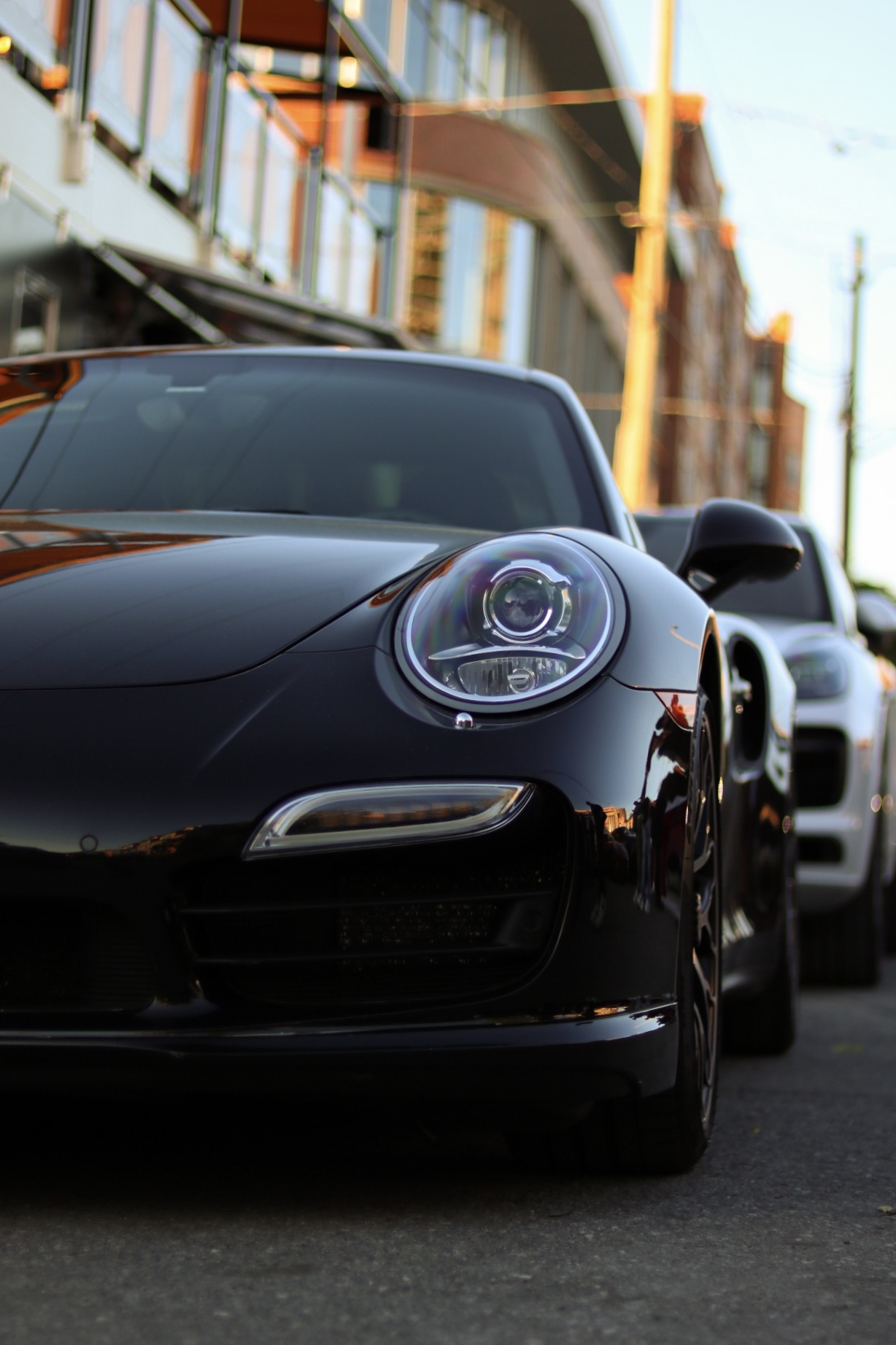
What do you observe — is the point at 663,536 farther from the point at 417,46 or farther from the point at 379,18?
the point at 417,46

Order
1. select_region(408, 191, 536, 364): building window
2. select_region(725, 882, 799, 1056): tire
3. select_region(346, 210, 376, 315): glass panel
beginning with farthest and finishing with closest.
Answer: select_region(408, 191, 536, 364): building window → select_region(346, 210, 376, 315): glass panel → select_region(725, 882, 799, 1056): tire

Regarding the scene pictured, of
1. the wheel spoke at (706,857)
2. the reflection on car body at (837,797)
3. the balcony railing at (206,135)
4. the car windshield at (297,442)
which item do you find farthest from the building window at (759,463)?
the wheel spoke at (706,857)

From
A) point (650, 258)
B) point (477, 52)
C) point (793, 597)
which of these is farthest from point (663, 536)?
point (477, 52)

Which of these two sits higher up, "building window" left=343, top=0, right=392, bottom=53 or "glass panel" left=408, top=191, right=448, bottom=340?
"building window" left=343, top=0, right=392, bottom=53

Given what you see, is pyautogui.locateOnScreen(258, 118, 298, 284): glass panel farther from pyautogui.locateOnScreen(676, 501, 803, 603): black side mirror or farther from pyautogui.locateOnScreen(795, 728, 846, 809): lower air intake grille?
pyautogui.locateOnScreen(676, 501, 803, 603): black side mirror

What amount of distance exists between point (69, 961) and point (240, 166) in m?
10.7

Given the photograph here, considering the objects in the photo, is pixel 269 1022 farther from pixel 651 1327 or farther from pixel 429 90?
pixel 429 90

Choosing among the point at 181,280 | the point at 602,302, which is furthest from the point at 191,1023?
the point at 602,302

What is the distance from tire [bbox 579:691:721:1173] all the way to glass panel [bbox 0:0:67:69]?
7.28 meters

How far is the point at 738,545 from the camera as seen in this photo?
3246mm

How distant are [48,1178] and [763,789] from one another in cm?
183

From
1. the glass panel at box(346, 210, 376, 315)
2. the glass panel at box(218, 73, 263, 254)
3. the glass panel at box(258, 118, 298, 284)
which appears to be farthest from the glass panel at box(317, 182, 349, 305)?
the glass panel at box(218, 73, 263, 254)

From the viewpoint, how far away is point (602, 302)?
3569cm

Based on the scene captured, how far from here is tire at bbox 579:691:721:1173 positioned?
2.38 meters
